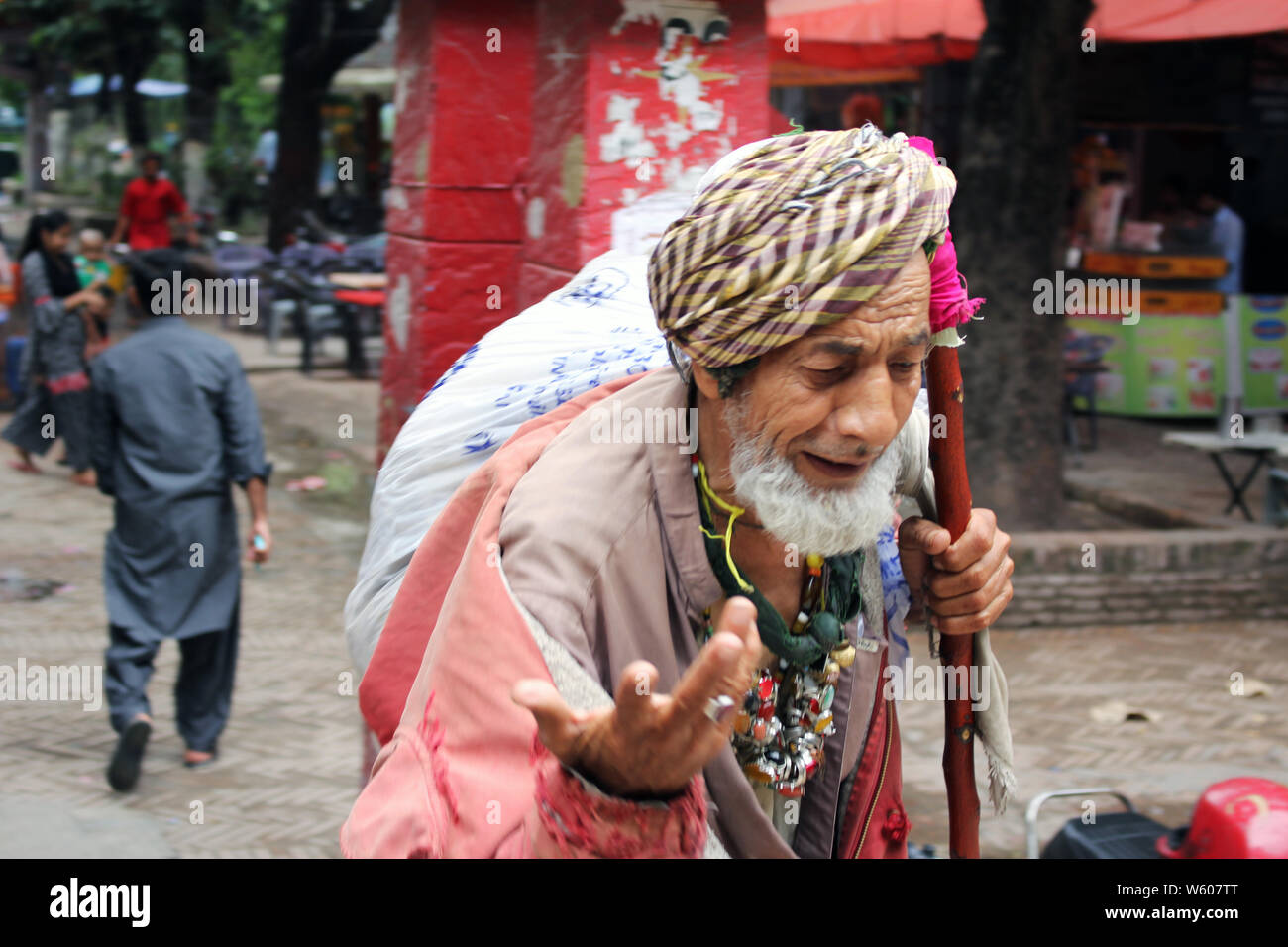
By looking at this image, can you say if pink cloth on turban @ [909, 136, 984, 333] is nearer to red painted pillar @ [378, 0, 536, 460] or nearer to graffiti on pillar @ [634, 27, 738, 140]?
graffiti on pillar @ [634, 27, 738, 140]

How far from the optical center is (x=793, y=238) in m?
1.83

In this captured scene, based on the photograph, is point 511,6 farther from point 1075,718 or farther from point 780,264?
point 1075,718

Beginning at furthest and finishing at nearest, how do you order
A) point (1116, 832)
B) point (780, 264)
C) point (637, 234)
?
point (637, 234) → point (1116, 832) → point (780, 264)

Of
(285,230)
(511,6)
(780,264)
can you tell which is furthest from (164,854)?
(285,230)

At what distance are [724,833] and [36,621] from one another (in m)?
6.11

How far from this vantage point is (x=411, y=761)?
171 cm

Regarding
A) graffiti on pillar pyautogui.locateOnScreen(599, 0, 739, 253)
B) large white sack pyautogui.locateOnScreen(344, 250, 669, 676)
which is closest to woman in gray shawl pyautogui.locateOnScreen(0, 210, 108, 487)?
graffiti on pillar pyautogui.locateOnScreen(599, 0, 739, 253)

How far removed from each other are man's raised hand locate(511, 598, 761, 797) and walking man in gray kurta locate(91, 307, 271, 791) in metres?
4.15

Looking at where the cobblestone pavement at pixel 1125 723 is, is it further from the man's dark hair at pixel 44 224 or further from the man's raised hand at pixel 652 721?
the man's dark hair at pixel 44 224

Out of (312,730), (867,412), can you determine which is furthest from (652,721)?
(312,730)

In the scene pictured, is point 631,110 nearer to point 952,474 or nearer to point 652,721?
point 952,474

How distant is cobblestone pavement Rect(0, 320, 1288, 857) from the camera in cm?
492

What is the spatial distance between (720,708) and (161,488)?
14.0 feet

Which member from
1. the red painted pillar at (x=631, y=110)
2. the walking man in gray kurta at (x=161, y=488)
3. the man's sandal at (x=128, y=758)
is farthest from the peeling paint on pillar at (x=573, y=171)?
the man's sandal at (x=128, y=758)
